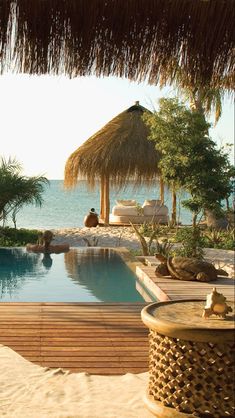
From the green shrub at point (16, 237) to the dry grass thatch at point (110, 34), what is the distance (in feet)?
30.0

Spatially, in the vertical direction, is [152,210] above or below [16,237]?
above

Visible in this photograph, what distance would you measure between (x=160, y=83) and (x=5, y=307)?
7.88 ft

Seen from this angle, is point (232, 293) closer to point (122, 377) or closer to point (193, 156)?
point (122, 377)

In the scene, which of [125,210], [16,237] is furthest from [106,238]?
[125,210]

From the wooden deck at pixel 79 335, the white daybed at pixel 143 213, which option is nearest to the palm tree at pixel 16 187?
the white daybed at pixel 143 213

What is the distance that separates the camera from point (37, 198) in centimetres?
1273

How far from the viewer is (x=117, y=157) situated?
1527 centimetres

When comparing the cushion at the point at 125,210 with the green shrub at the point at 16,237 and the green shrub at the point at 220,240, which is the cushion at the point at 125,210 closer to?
the green shrub at the point at 16,237

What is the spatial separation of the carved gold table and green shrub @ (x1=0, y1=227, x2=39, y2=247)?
390 inches

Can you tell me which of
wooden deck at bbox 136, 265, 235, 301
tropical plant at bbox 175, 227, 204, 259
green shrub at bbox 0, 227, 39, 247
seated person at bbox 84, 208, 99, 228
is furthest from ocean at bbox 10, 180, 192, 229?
wooden deck at bbox 136, 265, 235, 301

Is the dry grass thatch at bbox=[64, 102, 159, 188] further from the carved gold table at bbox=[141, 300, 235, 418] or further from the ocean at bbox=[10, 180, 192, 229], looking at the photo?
the ocean at bbox=[10, 180, 192, 229]

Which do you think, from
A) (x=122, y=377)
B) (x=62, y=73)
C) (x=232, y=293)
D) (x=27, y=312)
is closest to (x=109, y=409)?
(x=122, y=377)

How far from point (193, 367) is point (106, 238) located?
10.0 metres

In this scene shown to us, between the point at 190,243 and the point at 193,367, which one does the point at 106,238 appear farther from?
the point at 193,367
